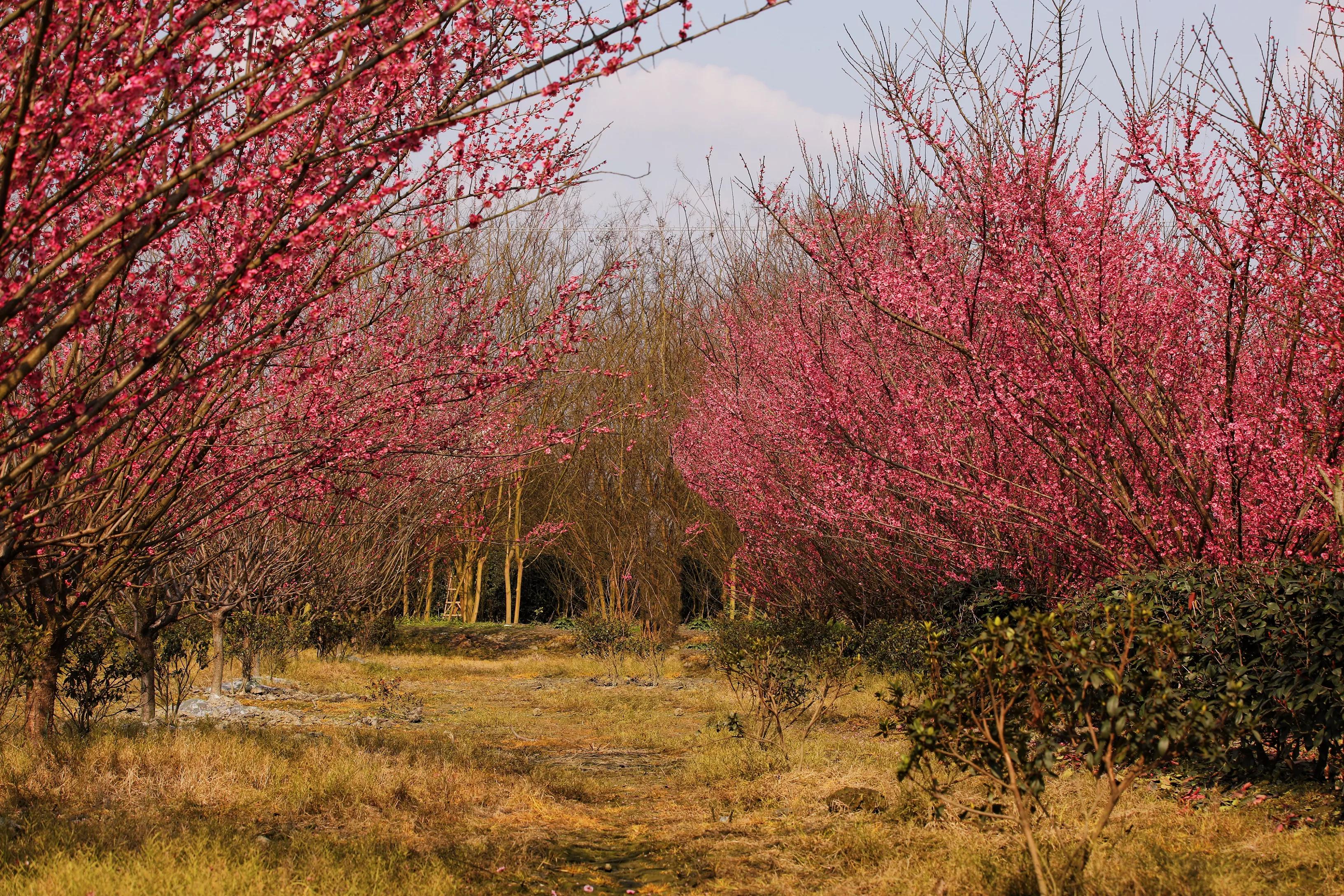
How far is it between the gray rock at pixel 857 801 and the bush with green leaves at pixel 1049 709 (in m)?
1.71

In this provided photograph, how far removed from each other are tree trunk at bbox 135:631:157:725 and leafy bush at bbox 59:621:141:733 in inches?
2.9

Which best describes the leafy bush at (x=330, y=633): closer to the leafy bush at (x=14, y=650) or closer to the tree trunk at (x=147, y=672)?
the tree trunk at (x=147, y=672)

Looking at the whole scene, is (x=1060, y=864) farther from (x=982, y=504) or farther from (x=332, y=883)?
(x=982, y=504)

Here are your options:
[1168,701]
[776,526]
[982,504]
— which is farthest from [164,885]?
[776,526]

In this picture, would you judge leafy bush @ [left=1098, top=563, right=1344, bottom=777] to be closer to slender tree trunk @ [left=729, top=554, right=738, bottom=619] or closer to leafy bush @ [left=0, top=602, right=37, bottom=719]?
leafy bush @ [left=0, top=602, right=37, bottom=719]

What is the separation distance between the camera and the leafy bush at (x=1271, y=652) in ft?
16.1

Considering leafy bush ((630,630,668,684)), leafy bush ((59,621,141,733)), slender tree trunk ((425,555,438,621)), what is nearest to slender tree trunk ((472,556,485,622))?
slender tree trunk ((425,555,438,621))

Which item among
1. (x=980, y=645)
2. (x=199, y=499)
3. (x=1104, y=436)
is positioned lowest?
(x=980, y=645)

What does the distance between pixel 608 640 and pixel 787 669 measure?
806 centimetres

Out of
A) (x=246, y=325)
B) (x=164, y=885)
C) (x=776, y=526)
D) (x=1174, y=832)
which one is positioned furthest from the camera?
(x=776, y=526)

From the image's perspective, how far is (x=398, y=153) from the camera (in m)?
3.68

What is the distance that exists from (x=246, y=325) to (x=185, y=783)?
3.08m

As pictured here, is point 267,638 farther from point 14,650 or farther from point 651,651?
point 14,650

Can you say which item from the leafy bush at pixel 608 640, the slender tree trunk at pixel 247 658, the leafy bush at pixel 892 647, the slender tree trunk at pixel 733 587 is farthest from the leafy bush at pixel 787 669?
the slender tree trunk at pixel 247 658
